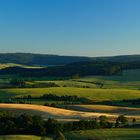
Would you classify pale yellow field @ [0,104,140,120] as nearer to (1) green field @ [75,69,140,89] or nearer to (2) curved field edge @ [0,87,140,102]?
(2) curved field edge @ [0,87,140,102]


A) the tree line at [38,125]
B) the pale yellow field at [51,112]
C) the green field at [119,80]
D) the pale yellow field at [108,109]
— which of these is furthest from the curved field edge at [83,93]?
the tree line at [38,125]

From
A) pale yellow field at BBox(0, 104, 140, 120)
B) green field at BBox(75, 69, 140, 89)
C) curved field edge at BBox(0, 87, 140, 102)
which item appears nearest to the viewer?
pale yellow field at BBox(0, 104, 140, 120)

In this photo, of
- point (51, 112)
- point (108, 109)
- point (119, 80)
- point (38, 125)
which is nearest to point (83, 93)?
point (108, 109)

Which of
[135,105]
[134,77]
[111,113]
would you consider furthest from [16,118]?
[134,77]

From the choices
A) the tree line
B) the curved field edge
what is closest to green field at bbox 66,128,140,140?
the tree line

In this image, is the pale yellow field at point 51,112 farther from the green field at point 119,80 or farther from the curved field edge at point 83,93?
the green field at point 119,80
